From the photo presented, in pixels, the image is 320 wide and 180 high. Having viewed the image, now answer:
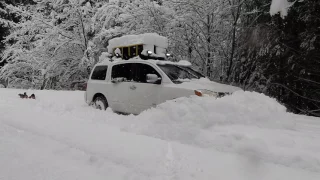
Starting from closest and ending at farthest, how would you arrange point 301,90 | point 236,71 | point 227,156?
point 227,156, point 301,90, point 236,71

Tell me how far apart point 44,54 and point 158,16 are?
8.57m

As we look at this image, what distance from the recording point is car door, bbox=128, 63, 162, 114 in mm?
6602

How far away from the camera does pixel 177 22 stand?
1205cm

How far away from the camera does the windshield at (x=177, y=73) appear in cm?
664

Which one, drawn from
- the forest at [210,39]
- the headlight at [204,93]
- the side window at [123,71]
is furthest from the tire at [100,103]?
the forest at [210,39]

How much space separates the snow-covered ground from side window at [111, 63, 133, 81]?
133 cm

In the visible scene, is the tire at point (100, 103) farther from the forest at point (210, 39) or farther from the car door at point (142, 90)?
the forest at point (210, 39)

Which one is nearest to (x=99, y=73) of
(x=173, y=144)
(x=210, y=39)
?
(x=173, y=144)

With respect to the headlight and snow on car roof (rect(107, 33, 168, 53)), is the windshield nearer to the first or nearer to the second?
the headlight

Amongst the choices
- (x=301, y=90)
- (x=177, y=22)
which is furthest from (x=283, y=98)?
(x=177, y=22)

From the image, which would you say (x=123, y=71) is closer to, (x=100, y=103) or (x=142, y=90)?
(x=142, y=90)

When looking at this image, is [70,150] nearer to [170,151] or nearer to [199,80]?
[170,151]

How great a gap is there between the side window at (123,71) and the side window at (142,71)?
0.74 ft

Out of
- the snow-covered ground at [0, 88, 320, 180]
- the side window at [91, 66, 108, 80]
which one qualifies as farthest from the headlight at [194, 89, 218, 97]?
the side window at [91, 66, 108, 80]
